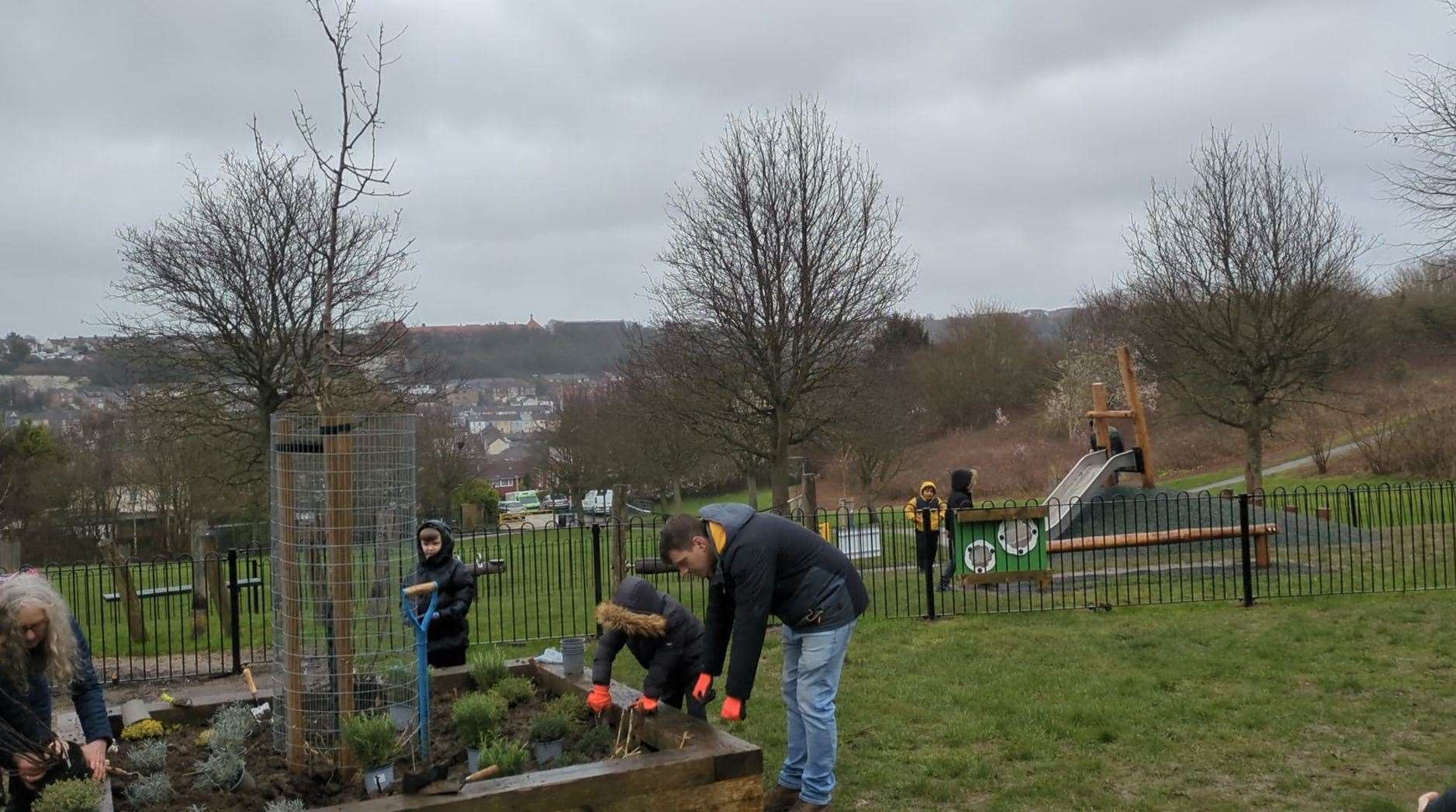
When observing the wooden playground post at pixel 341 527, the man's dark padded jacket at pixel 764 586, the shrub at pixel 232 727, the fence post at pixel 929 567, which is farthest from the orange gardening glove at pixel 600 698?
the fence post at pixel 929 567

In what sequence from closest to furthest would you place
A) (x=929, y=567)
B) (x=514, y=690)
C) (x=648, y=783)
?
(x=648, y=783) → (x=514, y=690) → (x=929, y=567)

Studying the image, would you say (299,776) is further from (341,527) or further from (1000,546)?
(1000,546)

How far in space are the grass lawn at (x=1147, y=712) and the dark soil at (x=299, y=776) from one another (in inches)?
48.7

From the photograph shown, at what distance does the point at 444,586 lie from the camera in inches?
265

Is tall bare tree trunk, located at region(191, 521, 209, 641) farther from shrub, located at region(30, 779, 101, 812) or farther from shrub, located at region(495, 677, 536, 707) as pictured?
shrub, located at region(30, 779, 101, 812)

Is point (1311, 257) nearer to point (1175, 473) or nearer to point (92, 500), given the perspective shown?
point (1175, 473)

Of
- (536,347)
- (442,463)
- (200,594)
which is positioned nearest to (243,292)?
(200,594)

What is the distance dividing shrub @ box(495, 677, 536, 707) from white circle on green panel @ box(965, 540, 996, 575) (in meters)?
7.01

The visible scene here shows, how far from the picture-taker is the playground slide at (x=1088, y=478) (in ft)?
55.3

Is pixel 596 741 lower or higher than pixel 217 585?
higher

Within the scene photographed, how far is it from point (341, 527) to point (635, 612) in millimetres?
1480

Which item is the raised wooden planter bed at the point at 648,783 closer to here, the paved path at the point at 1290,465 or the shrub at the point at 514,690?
the shrub at the point at 514,690

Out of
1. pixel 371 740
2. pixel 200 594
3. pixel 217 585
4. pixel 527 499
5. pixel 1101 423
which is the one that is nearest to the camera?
pixel 371 740

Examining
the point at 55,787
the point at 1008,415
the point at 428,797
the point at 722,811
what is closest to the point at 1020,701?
the point at 722,811
